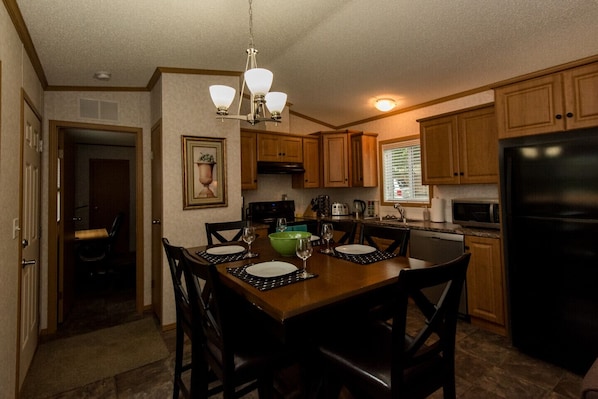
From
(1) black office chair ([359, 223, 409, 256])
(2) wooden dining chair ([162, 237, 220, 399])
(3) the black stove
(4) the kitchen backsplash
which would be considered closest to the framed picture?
(3) the black stove

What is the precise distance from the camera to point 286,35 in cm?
243

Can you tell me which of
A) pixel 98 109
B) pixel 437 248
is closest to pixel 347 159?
pixel 437 248

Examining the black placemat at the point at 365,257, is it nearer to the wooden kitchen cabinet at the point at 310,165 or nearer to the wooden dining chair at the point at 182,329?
the wooden dining chair at the point at 182,329

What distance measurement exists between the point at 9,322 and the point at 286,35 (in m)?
2.72

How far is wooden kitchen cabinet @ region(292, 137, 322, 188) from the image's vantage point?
4371mm

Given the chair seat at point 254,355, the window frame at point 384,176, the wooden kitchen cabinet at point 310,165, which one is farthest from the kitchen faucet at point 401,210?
the chair seat at point 254,355

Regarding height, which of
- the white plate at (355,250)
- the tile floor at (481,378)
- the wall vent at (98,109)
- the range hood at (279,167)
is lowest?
the tile floor at (481,378)

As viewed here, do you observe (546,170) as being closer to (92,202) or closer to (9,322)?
(9,322)

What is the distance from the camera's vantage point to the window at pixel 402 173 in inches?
153

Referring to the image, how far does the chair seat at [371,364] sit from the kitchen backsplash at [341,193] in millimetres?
2461

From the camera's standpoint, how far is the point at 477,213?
2.93 metres

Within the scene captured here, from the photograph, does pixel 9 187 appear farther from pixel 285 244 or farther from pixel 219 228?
pixel 285 244

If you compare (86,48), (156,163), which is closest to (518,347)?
(156,163)

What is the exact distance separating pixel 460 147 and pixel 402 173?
108cm
